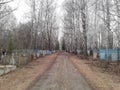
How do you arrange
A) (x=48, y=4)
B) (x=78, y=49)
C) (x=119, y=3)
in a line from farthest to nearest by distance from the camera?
(x=78, y=49) < (x=48, y=4) < (x=119, y=3)

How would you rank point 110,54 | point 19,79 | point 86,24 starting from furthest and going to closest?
point 86,24 < point 110,54 < point 19,79

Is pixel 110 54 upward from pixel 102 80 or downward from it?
upward

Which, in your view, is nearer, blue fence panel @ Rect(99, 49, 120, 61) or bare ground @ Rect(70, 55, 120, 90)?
bare ground @ Rect(70, 55, 120, 90)

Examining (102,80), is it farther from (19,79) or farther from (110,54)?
(110,54)

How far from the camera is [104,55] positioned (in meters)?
32.8

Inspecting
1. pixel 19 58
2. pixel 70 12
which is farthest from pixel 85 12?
pixel 19 58

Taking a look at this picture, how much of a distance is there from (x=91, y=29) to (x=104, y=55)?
1968cm

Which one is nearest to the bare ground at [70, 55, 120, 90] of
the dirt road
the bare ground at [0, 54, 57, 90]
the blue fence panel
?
the dirt road

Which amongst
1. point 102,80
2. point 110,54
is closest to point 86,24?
point 110,54

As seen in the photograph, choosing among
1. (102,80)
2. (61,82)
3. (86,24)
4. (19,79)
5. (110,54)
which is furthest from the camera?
(86,24)

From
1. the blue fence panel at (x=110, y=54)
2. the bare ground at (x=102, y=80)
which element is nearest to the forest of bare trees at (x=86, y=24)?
the blue fence panel at (x=110, y=54)

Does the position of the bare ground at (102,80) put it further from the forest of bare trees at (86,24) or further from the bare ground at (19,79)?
the forest of bare trees at (86,24)

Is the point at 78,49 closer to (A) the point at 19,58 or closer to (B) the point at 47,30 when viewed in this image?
(B) the point at 47,30

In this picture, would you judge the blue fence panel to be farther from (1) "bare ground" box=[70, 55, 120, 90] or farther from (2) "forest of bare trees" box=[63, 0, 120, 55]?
(1) "bare ground" box=[70, 55, 120, 90]
